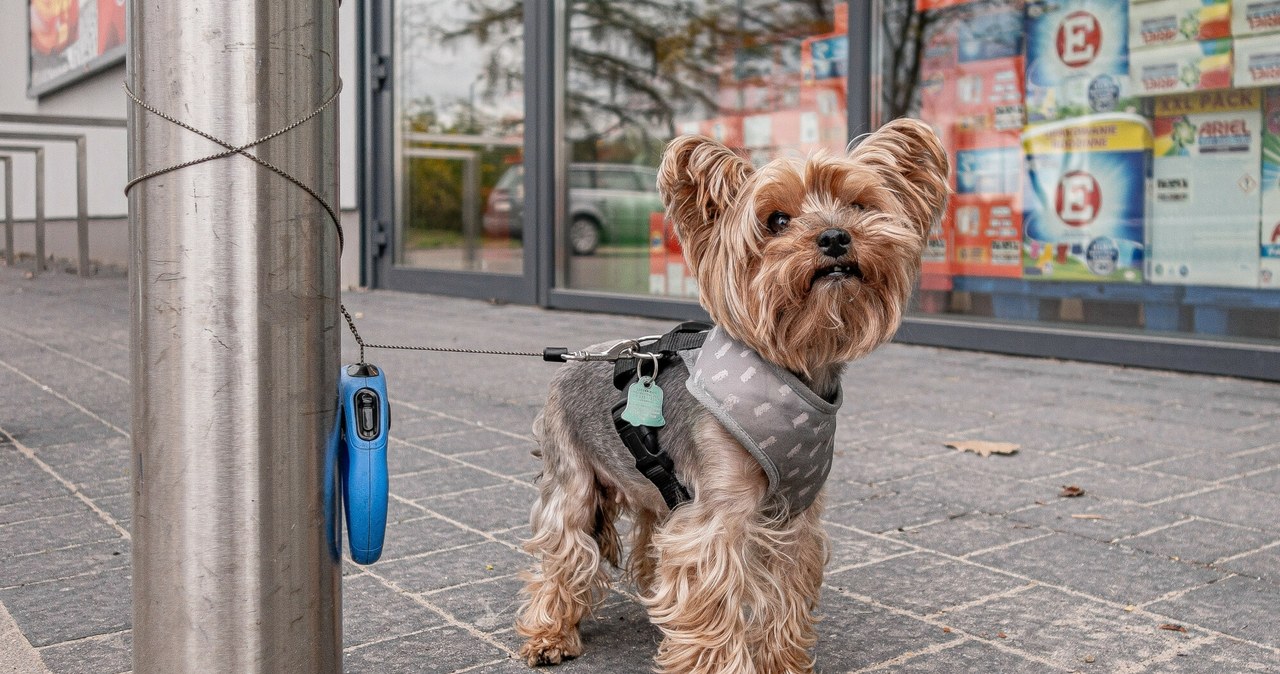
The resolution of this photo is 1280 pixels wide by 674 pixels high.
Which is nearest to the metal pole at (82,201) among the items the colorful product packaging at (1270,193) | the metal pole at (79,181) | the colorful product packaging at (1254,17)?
the metal pole at (79,181)

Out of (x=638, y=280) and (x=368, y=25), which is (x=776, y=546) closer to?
(x=638, y=280)

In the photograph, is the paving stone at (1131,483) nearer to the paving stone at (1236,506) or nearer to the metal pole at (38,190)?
the paving stone at (1236,506)

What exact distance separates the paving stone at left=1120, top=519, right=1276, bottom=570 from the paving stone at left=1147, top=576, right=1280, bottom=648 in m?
0.23

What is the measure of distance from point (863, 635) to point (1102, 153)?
5790 millimetres

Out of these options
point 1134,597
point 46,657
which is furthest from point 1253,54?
point 46,657

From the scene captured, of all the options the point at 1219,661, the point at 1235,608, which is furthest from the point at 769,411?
the point at 1235,608

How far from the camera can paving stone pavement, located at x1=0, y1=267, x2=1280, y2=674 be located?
3170 millimetres

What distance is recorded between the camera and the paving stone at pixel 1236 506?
430 centimetres

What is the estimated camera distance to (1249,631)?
3.24 m

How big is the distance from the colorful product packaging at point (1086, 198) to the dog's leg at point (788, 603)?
5.68 metres

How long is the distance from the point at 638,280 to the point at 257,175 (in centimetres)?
878

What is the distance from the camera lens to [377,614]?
340 cm

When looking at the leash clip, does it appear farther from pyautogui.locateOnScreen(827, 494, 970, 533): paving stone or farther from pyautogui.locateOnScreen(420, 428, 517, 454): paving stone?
pyautogui.locateOnScreen(420, 428, 517, 454): paving stone

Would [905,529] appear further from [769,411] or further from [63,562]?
[63,562]
